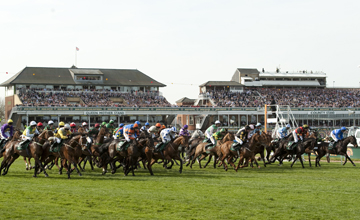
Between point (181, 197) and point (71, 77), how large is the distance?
51.2 m

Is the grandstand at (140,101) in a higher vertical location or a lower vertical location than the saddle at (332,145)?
higher

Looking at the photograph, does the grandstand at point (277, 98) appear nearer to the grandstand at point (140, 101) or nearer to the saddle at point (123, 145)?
the grandstand at point (140, 101)

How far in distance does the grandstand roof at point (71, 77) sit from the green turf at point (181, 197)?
1711 inches

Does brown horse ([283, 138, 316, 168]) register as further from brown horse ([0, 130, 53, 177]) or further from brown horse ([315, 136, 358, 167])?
brown horse ([0, 130, 53, 177])

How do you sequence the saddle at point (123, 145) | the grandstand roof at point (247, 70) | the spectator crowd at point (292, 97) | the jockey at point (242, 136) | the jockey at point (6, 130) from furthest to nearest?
the grandstand roof at point (247, 70) → the spectator crowd at point (292, 97) → the jockey at point (242, 136) → the jockey at point (6, 130) → the saddle at point (123, 145)

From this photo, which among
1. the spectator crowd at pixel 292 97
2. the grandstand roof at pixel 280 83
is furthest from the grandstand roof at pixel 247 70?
the spectator crowd at pixel 292 97

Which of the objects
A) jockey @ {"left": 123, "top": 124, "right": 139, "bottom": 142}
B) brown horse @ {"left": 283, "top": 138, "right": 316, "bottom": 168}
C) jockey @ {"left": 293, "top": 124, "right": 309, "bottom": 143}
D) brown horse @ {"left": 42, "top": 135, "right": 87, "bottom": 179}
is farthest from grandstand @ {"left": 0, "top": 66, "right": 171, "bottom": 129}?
brown horse @ {"left": 283, "top": 138, "right": 316, "bottom": 168}

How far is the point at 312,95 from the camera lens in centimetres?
6412

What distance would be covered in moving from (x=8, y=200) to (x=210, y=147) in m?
10.1

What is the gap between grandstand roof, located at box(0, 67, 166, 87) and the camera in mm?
56125

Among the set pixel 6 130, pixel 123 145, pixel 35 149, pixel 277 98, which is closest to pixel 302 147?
pixel 123 145

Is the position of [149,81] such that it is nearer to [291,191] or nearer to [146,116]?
[146,116]

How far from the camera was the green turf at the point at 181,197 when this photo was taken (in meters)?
8.53

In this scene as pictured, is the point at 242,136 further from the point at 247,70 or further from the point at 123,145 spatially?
the point at 247,70
